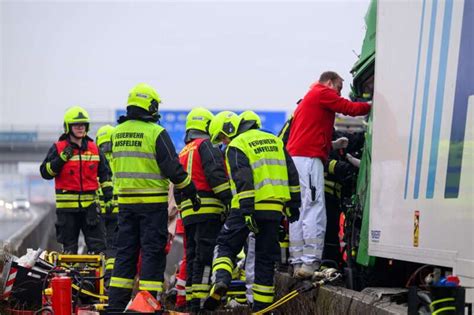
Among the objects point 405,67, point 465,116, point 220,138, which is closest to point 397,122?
point 405,67

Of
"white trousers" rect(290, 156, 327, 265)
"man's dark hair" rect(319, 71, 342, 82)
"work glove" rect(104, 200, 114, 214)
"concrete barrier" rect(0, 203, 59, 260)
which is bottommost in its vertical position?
"concrete barrier" rect(0, 203, 59, 260)

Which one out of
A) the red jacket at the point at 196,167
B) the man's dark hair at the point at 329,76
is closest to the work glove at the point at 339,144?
the man's dark hair at the point at 329,76

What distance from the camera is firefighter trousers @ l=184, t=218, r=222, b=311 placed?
1071 centimetres

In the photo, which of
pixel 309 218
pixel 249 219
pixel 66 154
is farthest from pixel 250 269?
pixel 66 154

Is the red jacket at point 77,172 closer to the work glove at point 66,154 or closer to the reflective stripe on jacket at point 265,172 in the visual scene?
the work glove at point 66,154

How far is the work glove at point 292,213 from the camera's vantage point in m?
9.96

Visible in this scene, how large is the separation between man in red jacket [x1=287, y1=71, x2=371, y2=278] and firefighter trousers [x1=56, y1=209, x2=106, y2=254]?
13.1ft

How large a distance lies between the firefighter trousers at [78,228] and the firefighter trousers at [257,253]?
4.24 meters

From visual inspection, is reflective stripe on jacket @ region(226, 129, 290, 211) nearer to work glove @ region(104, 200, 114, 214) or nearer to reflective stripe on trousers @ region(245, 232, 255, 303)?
reflective stripe on trousers @ region(245, 232, 255, 303)

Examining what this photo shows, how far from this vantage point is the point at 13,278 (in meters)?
9.71

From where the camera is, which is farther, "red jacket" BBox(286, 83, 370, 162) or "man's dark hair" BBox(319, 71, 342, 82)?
"man's dark hair" BBox(319, 71, 342, 82)

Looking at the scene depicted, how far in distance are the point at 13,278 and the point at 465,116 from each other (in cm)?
504

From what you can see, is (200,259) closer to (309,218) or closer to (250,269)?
(250,269)

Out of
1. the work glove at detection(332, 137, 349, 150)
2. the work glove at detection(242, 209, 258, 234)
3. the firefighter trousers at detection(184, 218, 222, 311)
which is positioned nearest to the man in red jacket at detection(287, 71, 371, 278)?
the work glove at detection(332, 137, 349, 150)
